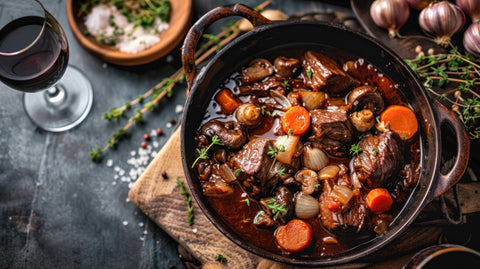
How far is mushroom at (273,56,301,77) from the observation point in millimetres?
2783

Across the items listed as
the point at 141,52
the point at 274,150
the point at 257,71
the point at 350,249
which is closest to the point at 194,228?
the point at 274,150

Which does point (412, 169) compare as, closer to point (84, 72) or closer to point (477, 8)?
point (477, 8)

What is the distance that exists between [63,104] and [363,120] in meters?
2.56

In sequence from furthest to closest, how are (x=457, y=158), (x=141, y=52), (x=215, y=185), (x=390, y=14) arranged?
1. (x=141, y=52)
2. (x=390, y=14)
3. (x=215, y=185)
4. (x=457, y=158)

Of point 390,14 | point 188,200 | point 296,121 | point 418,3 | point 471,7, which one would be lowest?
point 188,200

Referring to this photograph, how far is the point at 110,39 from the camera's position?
3.44 m

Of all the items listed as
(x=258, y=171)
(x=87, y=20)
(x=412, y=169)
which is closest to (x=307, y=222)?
(x=258, y=171)

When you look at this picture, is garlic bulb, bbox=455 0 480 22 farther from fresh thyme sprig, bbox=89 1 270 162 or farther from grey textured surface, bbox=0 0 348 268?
fresh thyme sprig, bbox=89 1 270 162

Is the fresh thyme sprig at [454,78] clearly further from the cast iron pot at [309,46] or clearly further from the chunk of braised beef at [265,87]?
the chunk of braised beef at [265,87]

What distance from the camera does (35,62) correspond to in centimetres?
267

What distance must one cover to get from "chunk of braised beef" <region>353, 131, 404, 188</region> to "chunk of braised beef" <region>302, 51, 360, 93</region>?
0.42 metres

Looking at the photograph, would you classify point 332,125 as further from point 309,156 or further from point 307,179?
point 307,179

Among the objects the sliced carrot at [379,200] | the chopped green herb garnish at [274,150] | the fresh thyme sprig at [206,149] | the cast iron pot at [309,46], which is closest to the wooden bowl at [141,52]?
the cast iron pot at [309,46]

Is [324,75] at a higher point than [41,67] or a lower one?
higher
